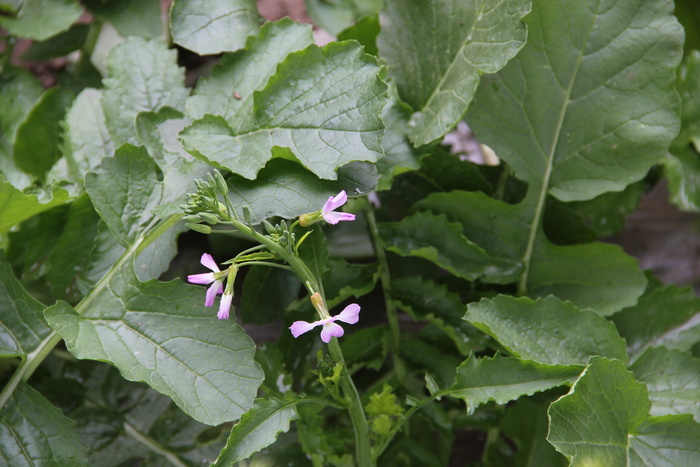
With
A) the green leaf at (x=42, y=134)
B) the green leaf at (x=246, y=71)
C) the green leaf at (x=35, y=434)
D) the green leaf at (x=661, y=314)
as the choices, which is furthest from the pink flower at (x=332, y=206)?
the green leaf at (x=42, y=134)

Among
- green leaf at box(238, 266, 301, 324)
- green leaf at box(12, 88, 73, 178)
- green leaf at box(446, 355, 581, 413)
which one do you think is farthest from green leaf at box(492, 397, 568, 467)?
green leaf at box(12, 88, 73, 178)

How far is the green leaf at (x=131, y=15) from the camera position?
1230mm

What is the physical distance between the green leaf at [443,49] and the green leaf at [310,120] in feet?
0.44

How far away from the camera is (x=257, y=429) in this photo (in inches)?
30.5

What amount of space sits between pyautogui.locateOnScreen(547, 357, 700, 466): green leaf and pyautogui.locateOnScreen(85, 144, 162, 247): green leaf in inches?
23.1

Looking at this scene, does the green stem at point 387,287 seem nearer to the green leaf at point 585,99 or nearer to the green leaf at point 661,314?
the green leaf at point 585,99

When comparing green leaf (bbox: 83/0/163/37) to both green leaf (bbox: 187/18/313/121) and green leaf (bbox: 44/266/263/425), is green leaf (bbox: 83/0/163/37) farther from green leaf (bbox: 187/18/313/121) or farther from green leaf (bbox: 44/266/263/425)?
green leaf (bbox: 44/266/263/425)

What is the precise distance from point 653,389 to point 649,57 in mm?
473

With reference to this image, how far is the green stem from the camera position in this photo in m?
1.04

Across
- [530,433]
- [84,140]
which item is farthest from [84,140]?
[530,433]

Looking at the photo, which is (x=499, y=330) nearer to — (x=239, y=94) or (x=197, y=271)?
(x=239, y=94)

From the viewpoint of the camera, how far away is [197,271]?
4.12 ft

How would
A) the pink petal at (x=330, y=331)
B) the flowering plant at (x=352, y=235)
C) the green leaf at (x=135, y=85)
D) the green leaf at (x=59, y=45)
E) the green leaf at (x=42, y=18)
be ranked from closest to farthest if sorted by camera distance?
the pink petal at (x=330, y=331) → the flowering plant at (x=352, y=235) → the green leaf at (x=135, y=85) → the green leaf at (x=42, y=18) → the green leaf at (x=59, y=45)

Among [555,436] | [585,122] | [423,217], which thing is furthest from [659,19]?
[555,436]
